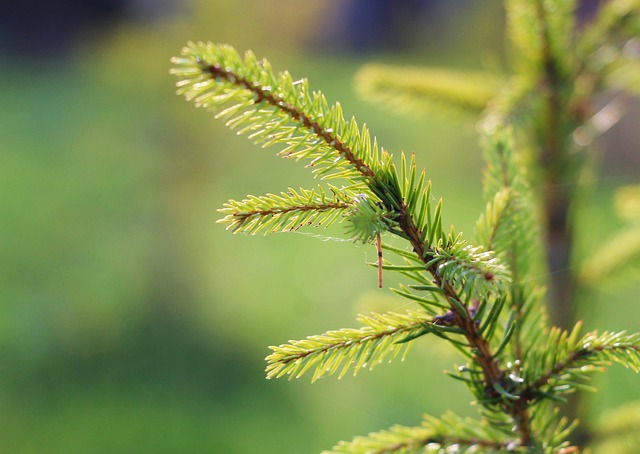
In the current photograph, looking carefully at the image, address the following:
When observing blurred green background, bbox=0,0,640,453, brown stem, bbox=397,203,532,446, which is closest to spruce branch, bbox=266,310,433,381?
brown stem, bbox=397,203,532,446

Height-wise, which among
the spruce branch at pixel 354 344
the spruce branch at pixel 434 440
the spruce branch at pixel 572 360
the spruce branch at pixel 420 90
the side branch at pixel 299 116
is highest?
the spruce branch at pixel 420 90

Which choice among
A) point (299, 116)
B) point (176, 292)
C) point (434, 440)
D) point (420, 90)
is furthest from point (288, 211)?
point (176, 292)

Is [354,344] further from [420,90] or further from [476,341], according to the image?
[420,90]

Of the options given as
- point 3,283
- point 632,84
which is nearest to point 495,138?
point 632,84

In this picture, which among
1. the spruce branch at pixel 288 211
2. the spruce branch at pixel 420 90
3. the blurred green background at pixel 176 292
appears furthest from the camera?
the blurred green background at pixel 176 292

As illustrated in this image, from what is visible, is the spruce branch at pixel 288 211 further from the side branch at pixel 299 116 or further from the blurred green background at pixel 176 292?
the blurred green background at pixel 176 292

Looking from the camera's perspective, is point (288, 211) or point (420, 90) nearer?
point (288, 211)

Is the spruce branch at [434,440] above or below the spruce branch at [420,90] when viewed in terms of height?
below

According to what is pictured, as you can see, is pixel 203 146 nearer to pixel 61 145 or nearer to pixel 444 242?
pixel 444 242

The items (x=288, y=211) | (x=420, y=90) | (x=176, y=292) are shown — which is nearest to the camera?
(x=288, y=211)

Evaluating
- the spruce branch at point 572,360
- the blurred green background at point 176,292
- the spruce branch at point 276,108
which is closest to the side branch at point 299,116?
the spruce branch at point 276,108
